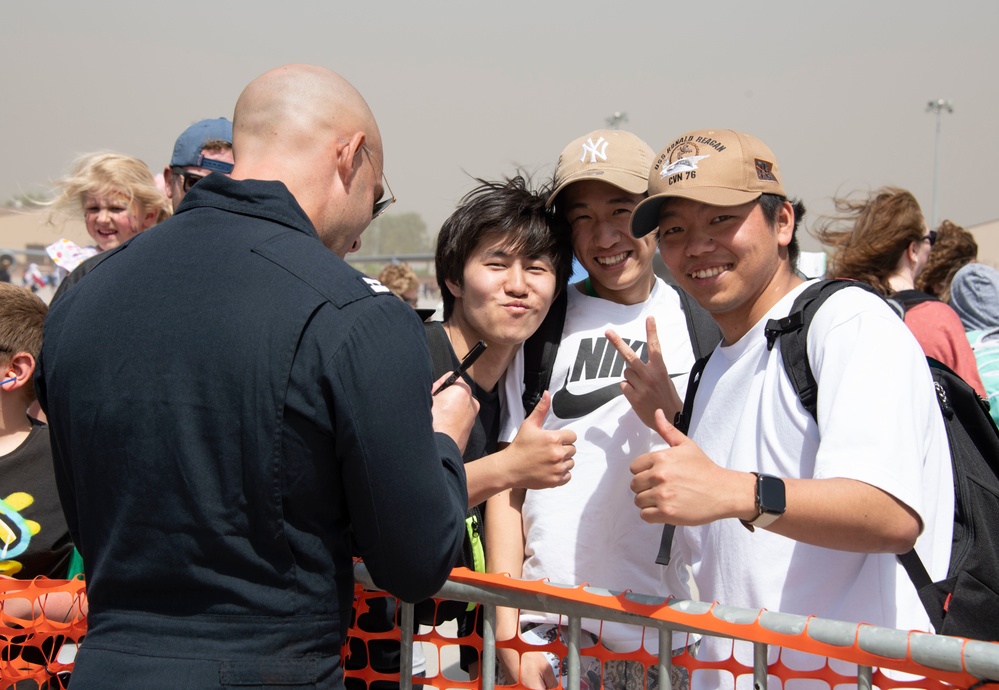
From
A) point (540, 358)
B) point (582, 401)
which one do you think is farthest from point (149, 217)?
point (582, 401)

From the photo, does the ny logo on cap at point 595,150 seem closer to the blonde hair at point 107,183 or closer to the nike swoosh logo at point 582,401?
the nike swoosh logo at point 582,401

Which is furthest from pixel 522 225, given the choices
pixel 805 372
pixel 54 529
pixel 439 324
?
pixel 54 529

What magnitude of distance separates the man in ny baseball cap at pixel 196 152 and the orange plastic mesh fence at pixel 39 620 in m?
1.88

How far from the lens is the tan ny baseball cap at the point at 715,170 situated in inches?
80.8

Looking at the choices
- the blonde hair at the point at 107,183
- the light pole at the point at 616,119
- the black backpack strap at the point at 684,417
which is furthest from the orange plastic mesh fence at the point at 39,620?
the light pole at the point at 616,119

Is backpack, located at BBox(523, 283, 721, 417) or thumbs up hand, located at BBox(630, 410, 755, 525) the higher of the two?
backpack, located at BBox(523, 283, 721, 417)

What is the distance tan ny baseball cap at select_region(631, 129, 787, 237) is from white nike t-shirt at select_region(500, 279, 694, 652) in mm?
571

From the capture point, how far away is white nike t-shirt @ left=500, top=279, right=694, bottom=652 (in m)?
2.48

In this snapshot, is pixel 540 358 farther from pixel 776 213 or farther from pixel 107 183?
pixel 107 183

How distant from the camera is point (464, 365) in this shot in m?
2.40

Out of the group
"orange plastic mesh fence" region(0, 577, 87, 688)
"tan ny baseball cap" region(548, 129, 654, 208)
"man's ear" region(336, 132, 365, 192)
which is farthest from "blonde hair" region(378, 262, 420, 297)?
"man's ear" region(336, 132, 365, 192)

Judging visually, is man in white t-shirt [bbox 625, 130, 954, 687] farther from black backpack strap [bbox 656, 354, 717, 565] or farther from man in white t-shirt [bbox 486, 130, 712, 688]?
man in white t-shirt [bbox 486, 130, 712, 688]

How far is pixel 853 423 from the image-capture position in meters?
1.65

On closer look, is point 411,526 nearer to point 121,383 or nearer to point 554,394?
point 121,383
